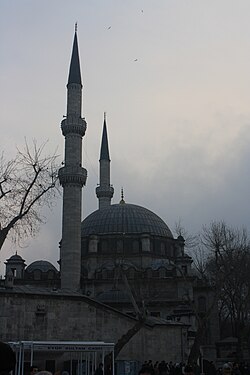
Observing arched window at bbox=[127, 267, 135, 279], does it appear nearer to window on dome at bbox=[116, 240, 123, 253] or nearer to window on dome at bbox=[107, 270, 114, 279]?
window on dome at bbox=[107, 270, 114, 279]

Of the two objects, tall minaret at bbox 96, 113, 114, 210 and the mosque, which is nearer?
the mosque

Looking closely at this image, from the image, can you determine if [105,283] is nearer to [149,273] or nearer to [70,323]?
[149,273]

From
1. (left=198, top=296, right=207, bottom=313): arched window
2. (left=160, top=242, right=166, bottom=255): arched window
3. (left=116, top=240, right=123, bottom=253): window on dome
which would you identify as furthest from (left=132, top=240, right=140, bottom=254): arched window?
(left=198, top=296, right=207, bottom=313): arched window

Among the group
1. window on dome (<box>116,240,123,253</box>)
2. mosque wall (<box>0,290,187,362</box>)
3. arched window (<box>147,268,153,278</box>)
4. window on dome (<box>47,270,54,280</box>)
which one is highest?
window on dome (<box>116,240,123,253</box>)

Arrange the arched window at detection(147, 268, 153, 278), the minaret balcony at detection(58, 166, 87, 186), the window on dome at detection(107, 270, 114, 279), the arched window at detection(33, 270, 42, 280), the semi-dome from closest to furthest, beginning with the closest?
the minaret balcony at detection(58, 166, 87, 186)
the arched window at detection(147, 268, 153, 278)
the window on dome at detection(107, 270, 114, 279)
the arched window at detection(33, 270, 42, 280)
the semi-dome

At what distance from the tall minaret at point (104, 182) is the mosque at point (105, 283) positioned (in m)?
0.09

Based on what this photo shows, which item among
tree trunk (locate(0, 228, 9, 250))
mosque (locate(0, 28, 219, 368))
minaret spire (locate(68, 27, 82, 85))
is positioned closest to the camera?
tree trunk (locate(0, 228, 9, 250))

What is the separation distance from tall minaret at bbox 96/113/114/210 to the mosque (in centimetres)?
9

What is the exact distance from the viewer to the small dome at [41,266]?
4241cm

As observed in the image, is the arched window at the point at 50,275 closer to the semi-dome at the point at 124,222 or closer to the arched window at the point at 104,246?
the arched window at the point at 104,246

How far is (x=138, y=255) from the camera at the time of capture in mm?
42031

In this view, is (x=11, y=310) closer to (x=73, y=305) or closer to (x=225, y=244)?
(x=73, y=305)

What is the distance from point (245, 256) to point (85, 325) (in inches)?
422

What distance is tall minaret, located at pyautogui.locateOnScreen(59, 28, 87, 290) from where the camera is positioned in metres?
32.8
